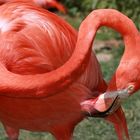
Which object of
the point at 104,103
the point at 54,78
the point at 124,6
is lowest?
the point at 124,6

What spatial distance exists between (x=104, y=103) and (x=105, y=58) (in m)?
2.86

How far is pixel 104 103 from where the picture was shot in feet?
6.76

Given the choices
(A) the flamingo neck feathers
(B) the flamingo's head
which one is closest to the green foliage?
(B) the flamingo's head

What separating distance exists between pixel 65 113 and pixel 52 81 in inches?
14.0

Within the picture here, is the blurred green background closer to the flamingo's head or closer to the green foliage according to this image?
the green foliage

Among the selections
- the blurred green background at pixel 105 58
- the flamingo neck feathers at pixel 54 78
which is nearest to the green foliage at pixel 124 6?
the blurred green background at pixel 105 58

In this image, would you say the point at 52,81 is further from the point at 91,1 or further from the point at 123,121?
the point at 91,1

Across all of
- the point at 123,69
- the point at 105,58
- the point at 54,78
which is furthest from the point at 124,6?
the point at 54,78

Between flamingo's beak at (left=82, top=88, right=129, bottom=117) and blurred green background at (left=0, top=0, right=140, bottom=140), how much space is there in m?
1.28

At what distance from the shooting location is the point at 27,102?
205cm

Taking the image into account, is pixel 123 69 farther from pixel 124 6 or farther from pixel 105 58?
pixel 124 6

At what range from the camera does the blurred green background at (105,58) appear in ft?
11.2

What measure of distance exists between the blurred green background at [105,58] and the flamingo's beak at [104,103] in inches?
50.4

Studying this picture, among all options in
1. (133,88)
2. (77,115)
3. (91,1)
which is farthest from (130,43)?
(91,1)
